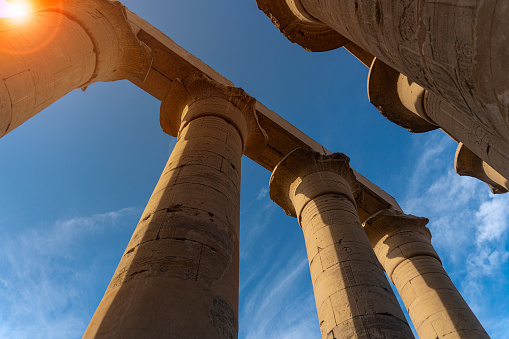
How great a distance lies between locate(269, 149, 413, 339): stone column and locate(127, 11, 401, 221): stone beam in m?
2.07

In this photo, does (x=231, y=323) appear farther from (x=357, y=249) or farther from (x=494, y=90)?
(x=357, y=249)

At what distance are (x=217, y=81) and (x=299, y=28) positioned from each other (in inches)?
169

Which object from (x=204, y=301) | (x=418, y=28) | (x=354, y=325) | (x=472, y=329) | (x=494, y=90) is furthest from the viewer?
(x=472, y=329)

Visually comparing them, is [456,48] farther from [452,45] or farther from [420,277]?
[420,277]

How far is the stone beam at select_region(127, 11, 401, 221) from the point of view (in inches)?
523

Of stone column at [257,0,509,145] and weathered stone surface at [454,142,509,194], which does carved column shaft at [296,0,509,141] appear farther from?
weathered stone surface at [454,142,509,194]

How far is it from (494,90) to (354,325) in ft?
24.9

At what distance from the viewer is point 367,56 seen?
15.3m

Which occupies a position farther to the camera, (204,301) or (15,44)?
(15,44)

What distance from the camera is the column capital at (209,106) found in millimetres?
10383

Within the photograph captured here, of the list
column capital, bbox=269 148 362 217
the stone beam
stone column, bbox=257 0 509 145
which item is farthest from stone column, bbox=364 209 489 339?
stone column, bbox=257 0 509 145

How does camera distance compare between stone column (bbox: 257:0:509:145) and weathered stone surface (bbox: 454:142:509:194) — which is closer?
stone column (bbox: 257:0:509:145)

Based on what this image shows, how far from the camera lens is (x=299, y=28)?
11758mm

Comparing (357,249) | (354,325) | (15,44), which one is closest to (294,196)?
(357,249)
